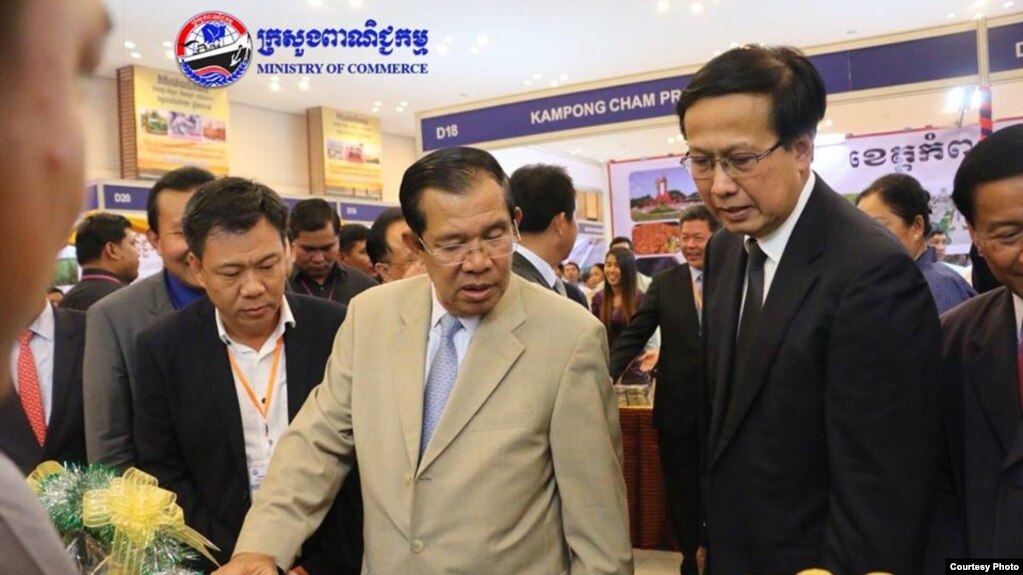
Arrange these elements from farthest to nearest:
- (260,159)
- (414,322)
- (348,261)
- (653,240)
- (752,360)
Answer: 1. (260,159)
2. (653,240)
3. (348,261)
4. (414,322)
5. (752,360)

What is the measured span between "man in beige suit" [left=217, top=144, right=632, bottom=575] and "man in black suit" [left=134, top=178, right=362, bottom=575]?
0.22 m

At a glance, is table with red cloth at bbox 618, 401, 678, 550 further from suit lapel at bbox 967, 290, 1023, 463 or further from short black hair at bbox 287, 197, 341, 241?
suit lapel at bbox 967, 290, 1023, 463

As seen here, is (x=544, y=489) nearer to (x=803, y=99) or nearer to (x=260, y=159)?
(x=803, y=99)

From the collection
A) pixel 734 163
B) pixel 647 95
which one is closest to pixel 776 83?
pixel 734 163

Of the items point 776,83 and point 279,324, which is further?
point 279,324

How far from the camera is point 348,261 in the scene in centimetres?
510

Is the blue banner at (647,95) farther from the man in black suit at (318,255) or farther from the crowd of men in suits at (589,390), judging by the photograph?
the crowd of men in suits at (589,390)

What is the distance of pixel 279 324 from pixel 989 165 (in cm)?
159

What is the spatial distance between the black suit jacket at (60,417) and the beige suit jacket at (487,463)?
3.08 ft

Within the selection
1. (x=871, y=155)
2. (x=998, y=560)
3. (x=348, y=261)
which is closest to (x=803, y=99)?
(x=998, y=560)

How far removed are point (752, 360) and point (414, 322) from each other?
27.5 inches

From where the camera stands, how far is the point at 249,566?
1.44m

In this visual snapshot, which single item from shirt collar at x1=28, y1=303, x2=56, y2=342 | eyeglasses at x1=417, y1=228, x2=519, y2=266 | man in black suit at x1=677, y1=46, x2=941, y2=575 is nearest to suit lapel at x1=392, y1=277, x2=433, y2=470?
eyeglasses at x1=417, y1=228, x2=519, y2=266

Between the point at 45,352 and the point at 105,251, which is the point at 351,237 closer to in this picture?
the point at 105,251
